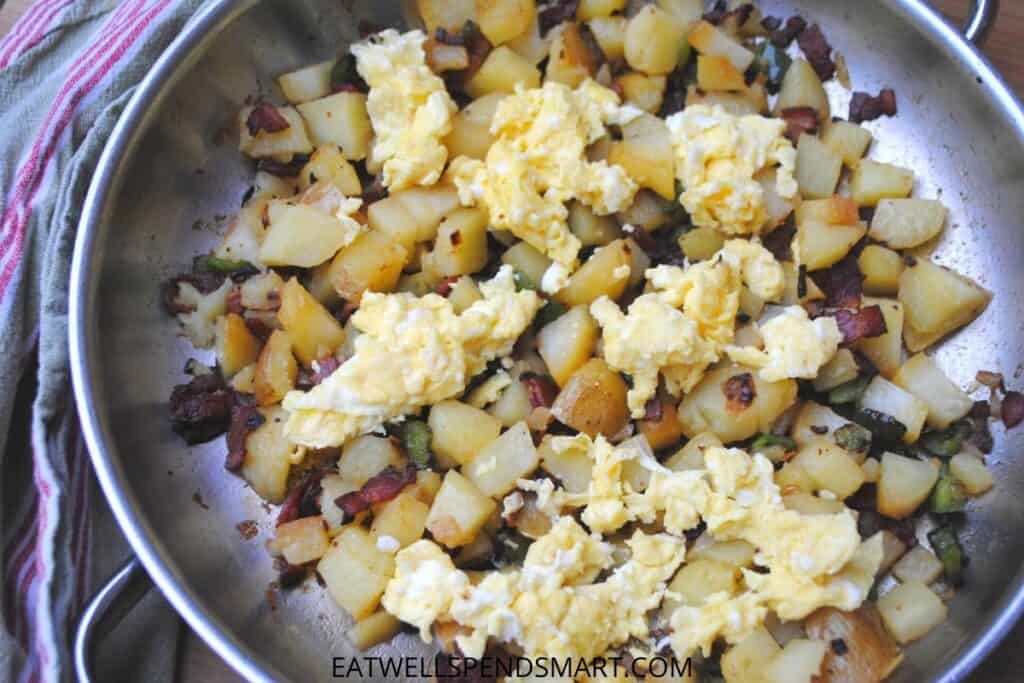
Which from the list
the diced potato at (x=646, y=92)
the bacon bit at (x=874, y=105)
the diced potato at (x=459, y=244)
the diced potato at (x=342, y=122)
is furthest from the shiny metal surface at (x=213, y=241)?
the diced potato at (x=459, y=244)

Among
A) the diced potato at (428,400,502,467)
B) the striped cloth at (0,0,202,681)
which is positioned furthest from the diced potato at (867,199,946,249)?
the striped cloth at (0,0,202,681)

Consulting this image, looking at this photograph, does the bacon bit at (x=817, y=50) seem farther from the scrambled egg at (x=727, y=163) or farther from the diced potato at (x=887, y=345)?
the diced potato at (x=887, y=345)

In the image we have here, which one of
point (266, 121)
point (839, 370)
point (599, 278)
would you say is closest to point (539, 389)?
point (599, 278)

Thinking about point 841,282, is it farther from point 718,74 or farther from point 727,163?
point 718,74

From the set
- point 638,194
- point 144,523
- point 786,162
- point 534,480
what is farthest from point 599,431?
point 144,523

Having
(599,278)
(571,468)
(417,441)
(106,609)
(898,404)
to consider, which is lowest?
(106,609)

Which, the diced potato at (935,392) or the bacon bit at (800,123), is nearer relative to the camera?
the diced potato at (935,392)
